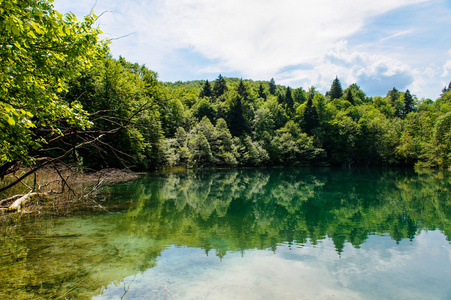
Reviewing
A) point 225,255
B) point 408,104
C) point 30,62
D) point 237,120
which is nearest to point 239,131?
point 237,120

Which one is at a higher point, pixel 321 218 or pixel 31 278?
pixel 31 278

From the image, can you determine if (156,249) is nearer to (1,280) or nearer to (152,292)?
(152,292)

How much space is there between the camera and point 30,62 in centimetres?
471

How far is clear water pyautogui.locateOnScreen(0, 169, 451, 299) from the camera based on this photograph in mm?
6184

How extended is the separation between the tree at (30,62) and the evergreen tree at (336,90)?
4170 inches

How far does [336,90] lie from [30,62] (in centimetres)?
10749

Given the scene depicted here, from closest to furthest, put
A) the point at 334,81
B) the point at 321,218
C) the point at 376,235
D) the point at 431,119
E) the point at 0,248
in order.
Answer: the point at 0,248 → the point at 376,235 → the point at 321,218 → the point at 431,119 → the point at 334,81

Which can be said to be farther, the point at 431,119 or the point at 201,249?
the point at 431,119

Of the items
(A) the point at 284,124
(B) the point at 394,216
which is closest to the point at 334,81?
(A) the point at 284,124

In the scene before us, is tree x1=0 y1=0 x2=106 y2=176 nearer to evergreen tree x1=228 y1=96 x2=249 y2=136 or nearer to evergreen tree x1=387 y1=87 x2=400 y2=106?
evergreen tree x1=228 y1=96 x2=249 y2=136

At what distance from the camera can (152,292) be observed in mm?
5980

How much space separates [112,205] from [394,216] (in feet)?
51.0

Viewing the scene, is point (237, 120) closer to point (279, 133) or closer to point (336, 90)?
point (279, 133)

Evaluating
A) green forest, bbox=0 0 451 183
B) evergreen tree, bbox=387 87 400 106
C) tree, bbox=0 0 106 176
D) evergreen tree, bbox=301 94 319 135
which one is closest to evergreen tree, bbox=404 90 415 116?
green forest, bbox=0 0 451 183
